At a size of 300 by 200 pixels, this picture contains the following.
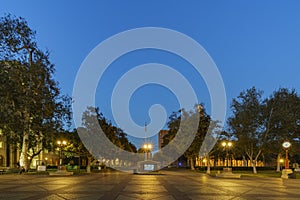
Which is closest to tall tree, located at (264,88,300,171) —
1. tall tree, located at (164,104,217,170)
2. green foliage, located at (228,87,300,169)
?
green foliage, located at (228,87,300,169)

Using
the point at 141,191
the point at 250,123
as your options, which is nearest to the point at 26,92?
the point at 141,191

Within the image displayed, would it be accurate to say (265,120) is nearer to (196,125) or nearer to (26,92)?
(196,125)

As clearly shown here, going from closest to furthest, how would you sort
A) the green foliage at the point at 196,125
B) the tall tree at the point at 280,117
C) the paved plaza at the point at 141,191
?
1. the paved plaza at the point at 141,191
2. the tall tree at the point at 280,117
3. the green foliage at the point at 196,125

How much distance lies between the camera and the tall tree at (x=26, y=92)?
18.9 m

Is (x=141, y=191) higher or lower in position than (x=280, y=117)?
lower

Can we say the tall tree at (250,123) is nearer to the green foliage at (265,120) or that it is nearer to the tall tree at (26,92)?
the green foliage at (265,120)

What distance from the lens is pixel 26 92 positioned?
99.7ft

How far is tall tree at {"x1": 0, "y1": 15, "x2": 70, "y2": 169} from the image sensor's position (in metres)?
18.9

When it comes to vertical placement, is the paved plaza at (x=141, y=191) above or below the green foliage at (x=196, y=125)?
below

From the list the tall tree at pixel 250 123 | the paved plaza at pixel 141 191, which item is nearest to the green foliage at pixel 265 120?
the tall tree at pixel 250 123

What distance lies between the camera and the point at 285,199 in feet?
51.0

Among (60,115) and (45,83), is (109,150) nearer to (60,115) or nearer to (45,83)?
(60,115)

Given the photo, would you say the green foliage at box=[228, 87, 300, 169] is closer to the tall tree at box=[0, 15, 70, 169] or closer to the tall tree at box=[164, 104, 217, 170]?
the tall tree at box=[164, 104, 217, 170]

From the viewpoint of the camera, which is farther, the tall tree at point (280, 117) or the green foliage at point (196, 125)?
the green foliage at point (196, 125)
